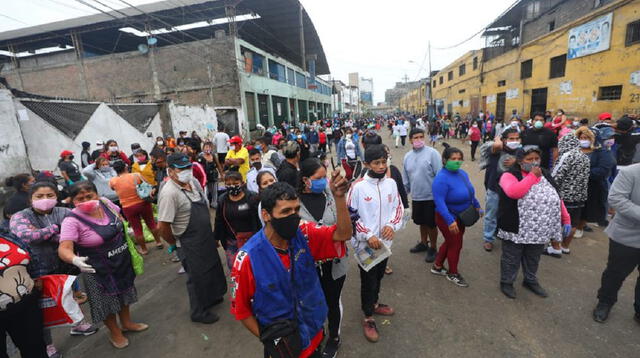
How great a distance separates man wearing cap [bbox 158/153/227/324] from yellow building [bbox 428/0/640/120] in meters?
16.1

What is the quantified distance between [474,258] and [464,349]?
1.93 metres

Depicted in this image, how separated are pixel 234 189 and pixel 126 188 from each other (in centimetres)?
275

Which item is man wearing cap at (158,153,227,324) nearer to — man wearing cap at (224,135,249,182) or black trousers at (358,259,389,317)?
black trousers at (358,259,389,317)

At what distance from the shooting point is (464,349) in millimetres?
2695

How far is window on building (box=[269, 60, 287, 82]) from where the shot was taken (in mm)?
24372

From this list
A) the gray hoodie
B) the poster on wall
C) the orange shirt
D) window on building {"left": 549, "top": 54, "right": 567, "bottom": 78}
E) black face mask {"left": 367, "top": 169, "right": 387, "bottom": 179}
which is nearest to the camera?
black face mask {"left": 367, "top": 169, "right": 387, "bottom": 179}

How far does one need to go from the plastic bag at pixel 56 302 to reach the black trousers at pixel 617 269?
488 cm

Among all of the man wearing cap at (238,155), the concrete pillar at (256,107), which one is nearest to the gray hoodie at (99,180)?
the man wearing cap at (238,155)

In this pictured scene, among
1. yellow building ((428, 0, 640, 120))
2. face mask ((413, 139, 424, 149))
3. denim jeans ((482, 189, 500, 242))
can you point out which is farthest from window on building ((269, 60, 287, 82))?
denim jeans ((482, 189, 500, 242))

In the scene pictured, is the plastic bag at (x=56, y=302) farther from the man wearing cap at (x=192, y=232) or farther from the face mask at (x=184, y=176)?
the face mask at (x=184, y=176)

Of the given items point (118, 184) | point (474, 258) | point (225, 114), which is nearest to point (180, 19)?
point (225, 114)

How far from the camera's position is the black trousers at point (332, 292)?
2473 millimetres

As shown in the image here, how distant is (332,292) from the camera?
2.54m

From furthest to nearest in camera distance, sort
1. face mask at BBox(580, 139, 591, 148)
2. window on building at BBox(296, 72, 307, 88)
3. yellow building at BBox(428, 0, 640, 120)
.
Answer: window on building at BBox(296, 72, 307, 88)
yellow building at BBox(428, 0, 640, 120)
face mask at BBox(580, 139, 591, 148)
